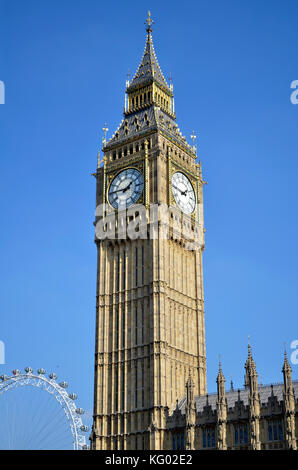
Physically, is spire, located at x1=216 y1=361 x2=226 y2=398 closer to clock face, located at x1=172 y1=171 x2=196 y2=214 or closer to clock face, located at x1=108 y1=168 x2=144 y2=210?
clock face, located at x1=172 y1=171 x2=196 y2=214

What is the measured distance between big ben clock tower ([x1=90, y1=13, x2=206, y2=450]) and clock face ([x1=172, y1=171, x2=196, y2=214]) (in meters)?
0.15

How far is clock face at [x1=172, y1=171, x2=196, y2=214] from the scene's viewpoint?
9688 cm

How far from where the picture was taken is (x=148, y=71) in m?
108

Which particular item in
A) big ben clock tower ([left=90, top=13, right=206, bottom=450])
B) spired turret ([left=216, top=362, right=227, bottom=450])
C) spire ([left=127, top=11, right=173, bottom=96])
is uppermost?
spire ([left=127, top=11, right=173, bottom=96])

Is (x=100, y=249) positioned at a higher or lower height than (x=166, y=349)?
higher

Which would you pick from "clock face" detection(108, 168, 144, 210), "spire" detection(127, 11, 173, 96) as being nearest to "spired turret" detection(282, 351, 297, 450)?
"clock face" detection(108, 168, 144, 210)

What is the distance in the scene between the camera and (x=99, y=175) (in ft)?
332

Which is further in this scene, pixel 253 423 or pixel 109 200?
pixel 109 200

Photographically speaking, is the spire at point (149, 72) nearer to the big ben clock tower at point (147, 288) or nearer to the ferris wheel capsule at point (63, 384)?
the big ben clock tower at point (147, 288)

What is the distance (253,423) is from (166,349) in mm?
14985

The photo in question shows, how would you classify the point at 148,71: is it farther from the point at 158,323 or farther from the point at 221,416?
the point at 221,416
